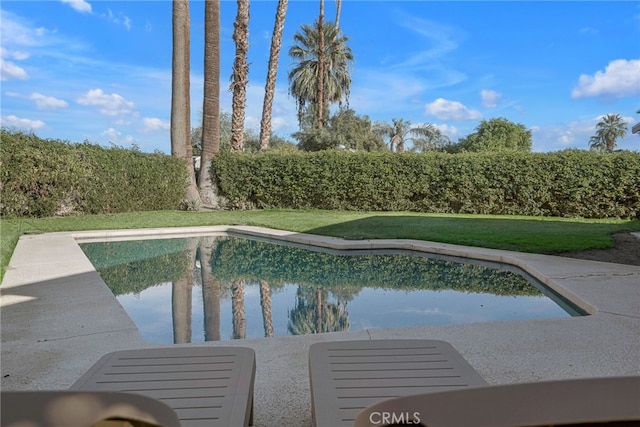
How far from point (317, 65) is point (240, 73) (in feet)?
36.2

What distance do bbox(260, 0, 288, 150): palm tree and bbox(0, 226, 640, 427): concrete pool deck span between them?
1449cm

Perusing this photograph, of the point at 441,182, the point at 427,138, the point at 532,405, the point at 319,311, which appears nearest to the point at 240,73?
the point at 441,182

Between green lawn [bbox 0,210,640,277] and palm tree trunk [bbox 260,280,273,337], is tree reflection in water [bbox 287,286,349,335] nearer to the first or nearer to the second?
palm tree trunk [bbox 260,280,273,337]

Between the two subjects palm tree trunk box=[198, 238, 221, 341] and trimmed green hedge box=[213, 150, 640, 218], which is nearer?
palm tree trunk box=[198, 238, 221, 341]

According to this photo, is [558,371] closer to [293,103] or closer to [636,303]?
[636,303]

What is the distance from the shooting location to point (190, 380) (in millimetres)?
1716

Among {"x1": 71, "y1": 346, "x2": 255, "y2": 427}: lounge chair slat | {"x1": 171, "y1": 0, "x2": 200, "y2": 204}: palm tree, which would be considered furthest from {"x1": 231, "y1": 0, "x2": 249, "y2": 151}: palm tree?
{"x1": 71, "y1": 346, "x2": 255, "y2": 427}: lounge chair slat

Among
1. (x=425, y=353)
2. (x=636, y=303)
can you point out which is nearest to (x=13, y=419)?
(x=425, y=353)

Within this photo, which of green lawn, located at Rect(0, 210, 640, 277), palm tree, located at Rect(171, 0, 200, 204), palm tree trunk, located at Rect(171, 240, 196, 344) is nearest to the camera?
palm tree trunk, located at Rect(171, 240, 196, 344)

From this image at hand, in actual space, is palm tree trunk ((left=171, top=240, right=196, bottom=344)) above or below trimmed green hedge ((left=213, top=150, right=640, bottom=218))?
below

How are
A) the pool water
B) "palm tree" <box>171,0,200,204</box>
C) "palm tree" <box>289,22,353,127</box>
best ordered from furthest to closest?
"palm tree" <box>289,22,353,127</box>, "palm tree" <box>171,0,200,204</box>, the pool water

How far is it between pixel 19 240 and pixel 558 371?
9.38 m

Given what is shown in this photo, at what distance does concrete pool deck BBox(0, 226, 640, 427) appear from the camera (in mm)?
2539

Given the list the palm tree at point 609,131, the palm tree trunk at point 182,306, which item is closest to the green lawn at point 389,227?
the palm tree trunk at point 182,306
